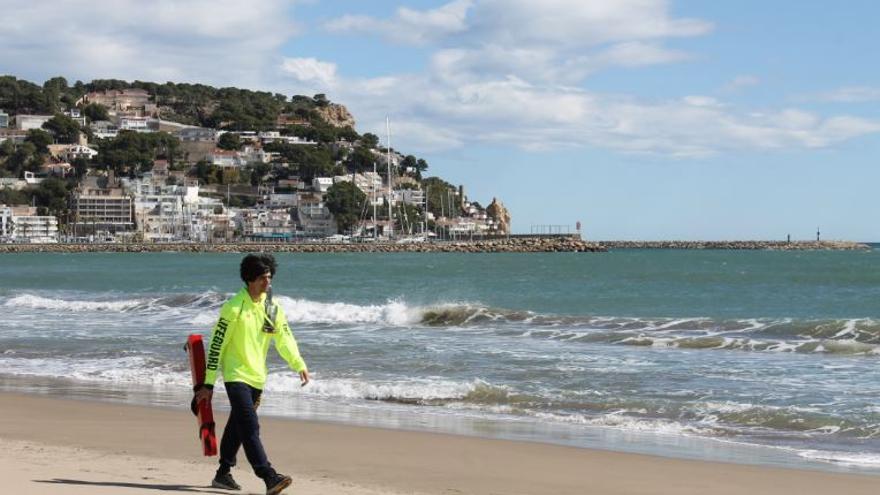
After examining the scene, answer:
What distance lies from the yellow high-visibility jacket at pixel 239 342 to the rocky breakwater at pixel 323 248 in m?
118

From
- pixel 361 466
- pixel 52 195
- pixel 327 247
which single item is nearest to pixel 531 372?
pixel 361 466

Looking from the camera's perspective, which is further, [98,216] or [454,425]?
[98,216]

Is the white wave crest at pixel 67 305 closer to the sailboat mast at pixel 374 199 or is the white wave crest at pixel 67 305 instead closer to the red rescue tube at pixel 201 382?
the red rescue tube at pixel 201 382

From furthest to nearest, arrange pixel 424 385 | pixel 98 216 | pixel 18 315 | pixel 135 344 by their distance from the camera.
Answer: pixel 98 216, pixel 18 315, pixel 135 344, pixel 424 385

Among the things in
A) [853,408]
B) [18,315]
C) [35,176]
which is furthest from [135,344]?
[35,176]

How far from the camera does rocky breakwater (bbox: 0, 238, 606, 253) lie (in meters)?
124

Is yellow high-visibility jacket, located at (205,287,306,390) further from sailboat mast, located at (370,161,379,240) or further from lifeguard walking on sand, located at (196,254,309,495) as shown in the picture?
sailboat mast, located at (370,161,379,240)

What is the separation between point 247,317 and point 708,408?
604cm

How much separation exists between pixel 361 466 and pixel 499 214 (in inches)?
7227

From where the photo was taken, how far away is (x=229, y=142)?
186 metres

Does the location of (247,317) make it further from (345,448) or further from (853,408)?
(853,408)

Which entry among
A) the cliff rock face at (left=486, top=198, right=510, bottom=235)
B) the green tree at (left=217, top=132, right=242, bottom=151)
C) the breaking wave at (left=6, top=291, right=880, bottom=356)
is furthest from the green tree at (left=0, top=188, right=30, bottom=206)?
the breaking wave at (left=6, top=291, right=880, bottom=356)

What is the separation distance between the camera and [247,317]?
6.25 m

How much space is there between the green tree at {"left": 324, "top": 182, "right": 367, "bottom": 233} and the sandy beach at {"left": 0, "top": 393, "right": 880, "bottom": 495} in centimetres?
13991
